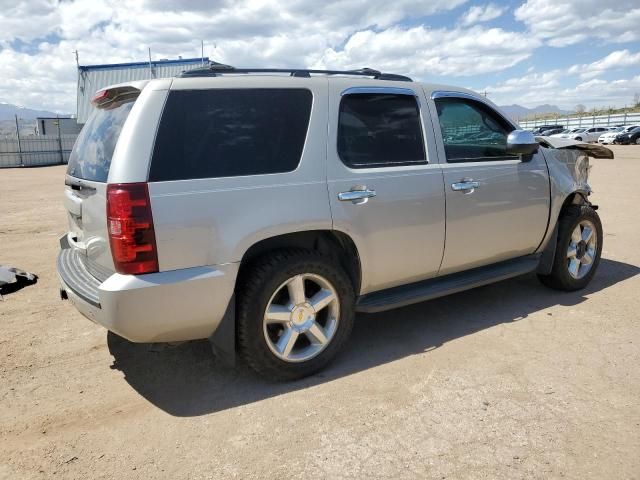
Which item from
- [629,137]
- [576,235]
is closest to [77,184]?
[576,235]

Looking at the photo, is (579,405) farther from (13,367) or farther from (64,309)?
(64,309)

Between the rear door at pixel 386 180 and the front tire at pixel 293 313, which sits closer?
the front tire at pixel 293 313

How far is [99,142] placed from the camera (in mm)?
3158

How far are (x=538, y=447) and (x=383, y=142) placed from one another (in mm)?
2115

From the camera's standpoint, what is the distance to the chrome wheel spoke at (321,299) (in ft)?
10.8

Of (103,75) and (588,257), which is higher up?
(103,75)

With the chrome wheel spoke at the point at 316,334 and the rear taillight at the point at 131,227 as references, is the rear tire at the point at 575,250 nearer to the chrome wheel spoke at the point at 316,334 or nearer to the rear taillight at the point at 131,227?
the chrome wheel spoke at the point at 316,334

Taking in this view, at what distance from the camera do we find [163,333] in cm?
288

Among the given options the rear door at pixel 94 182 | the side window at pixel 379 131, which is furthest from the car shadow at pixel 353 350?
the side window at pixel 379 131

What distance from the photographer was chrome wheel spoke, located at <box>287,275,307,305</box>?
125 inches

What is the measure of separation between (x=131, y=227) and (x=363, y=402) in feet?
5.44

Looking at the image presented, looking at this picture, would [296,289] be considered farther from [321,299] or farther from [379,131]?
[379,131]

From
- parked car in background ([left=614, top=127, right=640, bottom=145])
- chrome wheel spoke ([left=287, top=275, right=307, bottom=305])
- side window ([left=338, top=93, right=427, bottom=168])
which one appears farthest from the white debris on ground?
parked car in background ([left=614, top=127, right=640, bottom=145])

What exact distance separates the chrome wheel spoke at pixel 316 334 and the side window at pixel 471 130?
5.34ft
